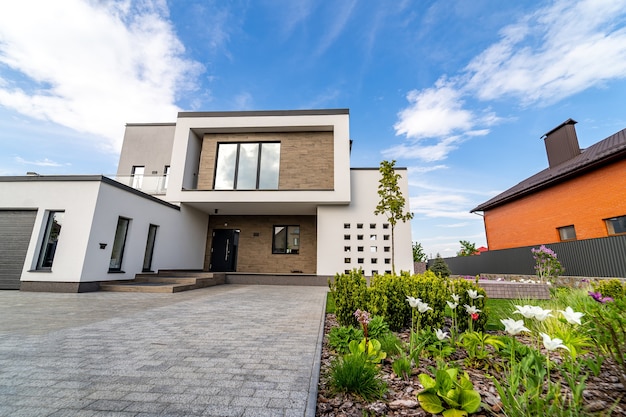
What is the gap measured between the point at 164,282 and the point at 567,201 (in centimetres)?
1730

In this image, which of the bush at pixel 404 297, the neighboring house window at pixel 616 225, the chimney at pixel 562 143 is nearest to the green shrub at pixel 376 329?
the bush at pixel 404 297

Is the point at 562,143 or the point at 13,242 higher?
the point at 562,143

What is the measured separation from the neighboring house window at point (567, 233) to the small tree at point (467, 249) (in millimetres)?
9090

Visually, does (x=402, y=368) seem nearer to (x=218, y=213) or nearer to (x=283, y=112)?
(x=283, y=112)

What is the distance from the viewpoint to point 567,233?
36.0ft

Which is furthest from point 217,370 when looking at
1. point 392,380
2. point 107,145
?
point 107,145

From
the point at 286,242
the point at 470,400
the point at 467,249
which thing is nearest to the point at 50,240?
the point at 286,242

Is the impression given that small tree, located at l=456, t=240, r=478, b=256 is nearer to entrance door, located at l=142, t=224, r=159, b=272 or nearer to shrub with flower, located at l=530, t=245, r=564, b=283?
shrub with flower, located at l=530, t=245, r=564, b=283

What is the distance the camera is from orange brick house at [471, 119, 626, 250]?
355 inches

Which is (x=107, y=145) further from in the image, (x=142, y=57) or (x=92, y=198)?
(x=92, y=198)

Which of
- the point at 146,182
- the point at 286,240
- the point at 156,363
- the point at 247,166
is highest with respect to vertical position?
the point at 247,166

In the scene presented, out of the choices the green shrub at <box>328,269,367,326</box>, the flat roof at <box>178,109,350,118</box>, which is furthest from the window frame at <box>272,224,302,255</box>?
the green shrub at <box>328,269,367,326</box>

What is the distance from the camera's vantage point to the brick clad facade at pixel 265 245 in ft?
40.1

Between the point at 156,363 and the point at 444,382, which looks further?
the point at 156,363
